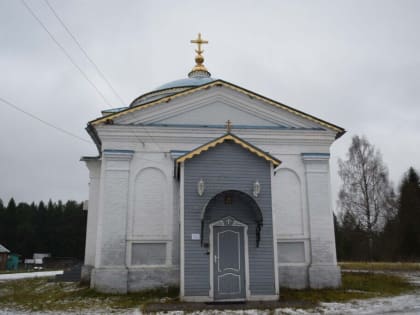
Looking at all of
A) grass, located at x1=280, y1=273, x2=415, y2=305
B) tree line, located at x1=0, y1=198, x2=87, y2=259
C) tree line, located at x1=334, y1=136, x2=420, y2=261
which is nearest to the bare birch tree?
tree line, located at x1=334, y1=136, x2=420, y2=261

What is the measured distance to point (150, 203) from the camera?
16.0 meters

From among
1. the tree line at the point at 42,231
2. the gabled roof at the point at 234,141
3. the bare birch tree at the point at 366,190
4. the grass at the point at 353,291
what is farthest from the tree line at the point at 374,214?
the tree line at the point at 42,231

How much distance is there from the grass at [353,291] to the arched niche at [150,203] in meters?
5.14

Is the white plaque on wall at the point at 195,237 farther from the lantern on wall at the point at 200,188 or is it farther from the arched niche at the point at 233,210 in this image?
the lantern on wall at the point at 200,188

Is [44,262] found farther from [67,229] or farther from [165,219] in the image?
[165,219]

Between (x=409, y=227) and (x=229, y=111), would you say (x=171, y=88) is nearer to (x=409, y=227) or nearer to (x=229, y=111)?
(x=229, y=111)

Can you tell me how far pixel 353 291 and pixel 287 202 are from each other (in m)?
4.00

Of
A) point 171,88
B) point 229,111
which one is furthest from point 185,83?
point 229,111

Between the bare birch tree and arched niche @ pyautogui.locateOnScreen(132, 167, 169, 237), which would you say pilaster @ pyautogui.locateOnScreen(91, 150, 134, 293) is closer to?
arched niche @ pyautogui.locateOnScreen(132, 167, 169, 237)

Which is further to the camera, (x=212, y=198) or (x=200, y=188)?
(x=200, y=188)

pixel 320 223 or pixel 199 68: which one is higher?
pixel 199 68

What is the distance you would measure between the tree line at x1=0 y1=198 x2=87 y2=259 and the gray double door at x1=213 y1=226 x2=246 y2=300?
158 ft

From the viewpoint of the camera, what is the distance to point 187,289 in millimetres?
12938

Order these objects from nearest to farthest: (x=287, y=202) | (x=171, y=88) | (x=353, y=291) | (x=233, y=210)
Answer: (x=233, y=210) < (x=353, y=291) < (x=287, y=202) < (x=171, y=88)
